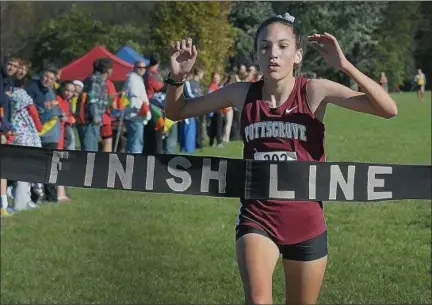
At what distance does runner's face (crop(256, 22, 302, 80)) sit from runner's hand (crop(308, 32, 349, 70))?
0.53ft

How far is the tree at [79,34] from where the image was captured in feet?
204

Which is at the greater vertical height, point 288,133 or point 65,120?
point 65,120

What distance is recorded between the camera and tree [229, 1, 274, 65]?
13.3 meters

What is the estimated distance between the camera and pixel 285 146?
4238 mm

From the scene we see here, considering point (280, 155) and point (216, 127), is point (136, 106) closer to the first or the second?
point (216, 127)

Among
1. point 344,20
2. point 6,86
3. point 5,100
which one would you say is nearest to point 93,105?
point 6,86

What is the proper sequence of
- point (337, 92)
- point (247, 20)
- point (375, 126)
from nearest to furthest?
1. point (337, 92)
2. point (247, 20)
3. point (375, 126)

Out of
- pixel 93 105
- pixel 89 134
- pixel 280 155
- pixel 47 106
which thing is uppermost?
pixel 93 105

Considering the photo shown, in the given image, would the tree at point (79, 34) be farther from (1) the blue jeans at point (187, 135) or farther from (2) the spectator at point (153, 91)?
(2) the spectator at point (153, 91)

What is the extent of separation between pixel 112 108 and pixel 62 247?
644cm

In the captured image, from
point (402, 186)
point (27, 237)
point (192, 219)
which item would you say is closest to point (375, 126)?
point (192, 219)

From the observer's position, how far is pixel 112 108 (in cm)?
1473

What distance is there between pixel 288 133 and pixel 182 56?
74cm

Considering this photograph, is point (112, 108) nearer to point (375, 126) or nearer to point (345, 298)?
point (345, 298)
